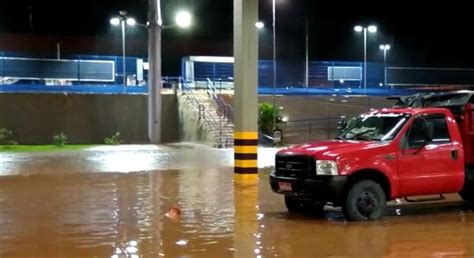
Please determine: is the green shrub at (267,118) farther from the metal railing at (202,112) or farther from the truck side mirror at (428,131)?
the truck side mirror at (428,131)

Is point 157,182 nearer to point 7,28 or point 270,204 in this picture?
point 270,204

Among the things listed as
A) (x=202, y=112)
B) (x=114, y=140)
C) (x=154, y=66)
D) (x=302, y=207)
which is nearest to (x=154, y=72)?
(x=154, y=66)

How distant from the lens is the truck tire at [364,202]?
11.4 m

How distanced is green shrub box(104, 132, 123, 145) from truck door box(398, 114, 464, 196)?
2699 cm

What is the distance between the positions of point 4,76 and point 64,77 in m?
4.08

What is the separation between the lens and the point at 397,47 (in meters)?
75.6

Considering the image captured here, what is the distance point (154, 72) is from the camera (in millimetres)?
36156

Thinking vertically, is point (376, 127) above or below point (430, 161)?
above

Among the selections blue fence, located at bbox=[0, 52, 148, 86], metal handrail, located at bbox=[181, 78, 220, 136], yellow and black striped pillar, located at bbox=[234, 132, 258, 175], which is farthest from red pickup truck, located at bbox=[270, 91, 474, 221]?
blue fence, located at bbox=[0, 52, 148, 86]

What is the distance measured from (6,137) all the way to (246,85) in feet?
69.1

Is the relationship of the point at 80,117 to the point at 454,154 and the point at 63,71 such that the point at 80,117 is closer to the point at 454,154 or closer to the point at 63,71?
the point at 63,71

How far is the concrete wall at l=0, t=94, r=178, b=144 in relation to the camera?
37.3m

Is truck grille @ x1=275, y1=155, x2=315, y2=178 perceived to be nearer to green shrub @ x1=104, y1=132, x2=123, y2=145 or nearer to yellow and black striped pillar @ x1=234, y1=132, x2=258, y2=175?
yellow and black striped pillar @ x1=234, y1=132, x2=258, y2=175

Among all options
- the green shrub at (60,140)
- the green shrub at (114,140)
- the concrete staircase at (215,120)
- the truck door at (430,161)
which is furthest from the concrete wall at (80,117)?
the truck door at (430,161)
